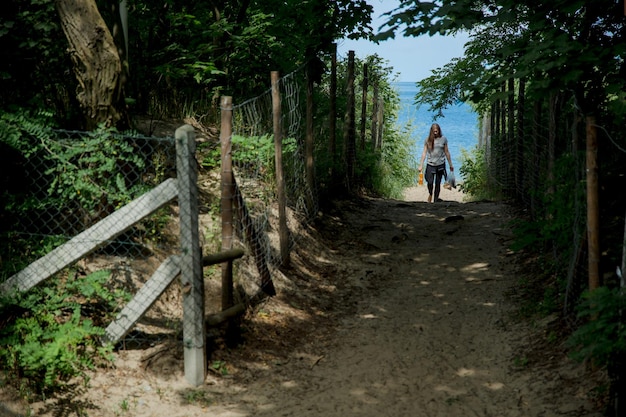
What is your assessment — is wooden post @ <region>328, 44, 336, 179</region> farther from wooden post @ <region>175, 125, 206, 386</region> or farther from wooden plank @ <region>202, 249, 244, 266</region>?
wooden post @ <region>175, 125, 206, 386</region>

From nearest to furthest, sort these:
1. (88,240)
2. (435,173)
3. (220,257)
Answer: (88,240) → (220,257) → (435,173)

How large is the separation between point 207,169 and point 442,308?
11.5ft

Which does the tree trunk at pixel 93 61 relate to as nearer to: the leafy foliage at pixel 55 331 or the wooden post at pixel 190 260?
the wooden post at pixel 190 260

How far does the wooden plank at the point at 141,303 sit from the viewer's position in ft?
18.3

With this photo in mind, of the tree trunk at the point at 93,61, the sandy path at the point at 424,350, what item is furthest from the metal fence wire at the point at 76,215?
the sandy path at the point at 424,350

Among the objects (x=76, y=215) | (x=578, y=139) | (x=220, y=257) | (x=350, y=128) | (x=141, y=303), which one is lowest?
(x=141, y=303)

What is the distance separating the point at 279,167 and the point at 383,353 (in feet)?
8.49

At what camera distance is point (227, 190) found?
629 cm

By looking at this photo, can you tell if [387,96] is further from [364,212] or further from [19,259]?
[19,259]

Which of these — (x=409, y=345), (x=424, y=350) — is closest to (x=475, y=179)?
(x=409, y=345)

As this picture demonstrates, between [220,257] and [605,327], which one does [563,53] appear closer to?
[605,327]

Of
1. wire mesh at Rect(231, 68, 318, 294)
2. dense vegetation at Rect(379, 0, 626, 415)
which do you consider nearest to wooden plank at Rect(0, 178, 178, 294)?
wire mesh at Rect(231, 68, 318, 294)

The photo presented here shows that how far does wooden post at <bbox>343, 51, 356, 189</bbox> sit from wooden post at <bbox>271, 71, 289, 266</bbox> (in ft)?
17.7

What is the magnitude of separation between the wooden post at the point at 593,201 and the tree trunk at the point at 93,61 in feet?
13.8
